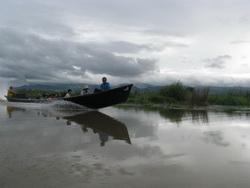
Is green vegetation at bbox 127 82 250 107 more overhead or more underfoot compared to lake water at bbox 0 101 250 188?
more overhead

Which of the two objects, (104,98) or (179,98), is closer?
(104,98)

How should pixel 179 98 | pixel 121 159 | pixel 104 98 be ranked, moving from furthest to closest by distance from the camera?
pixel 179 98 → pixel 104 98 → pixel 121 159

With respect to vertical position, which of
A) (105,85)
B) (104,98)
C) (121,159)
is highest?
(105,85)

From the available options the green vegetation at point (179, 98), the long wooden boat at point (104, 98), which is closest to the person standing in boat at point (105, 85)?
the long wooden boat at point (104, 98)

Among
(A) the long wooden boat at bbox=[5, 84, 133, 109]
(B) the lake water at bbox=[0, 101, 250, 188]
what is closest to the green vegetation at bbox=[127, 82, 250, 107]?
(A) the long wooden boat at bbox=[5, 84, 133, 109]

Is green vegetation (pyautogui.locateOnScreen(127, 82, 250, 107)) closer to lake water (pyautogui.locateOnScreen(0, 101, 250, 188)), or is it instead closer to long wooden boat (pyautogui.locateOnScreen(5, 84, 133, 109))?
long wooden boat (pyautogui.locateOnScreen(5, 84, 133, 109))

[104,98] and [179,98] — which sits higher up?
[104,98]

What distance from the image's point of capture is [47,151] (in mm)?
4418

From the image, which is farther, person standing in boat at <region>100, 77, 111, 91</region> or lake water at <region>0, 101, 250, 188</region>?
person standing in boat at <region>100, 77, 111, 91</region>

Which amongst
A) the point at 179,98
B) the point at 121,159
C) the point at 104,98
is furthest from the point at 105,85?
the point at 121,159

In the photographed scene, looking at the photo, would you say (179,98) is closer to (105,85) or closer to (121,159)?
(105,85)

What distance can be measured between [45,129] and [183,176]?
437cm

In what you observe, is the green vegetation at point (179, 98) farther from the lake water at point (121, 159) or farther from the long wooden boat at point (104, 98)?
the lake water at point (121, 159)

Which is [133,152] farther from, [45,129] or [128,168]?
[45,129]
